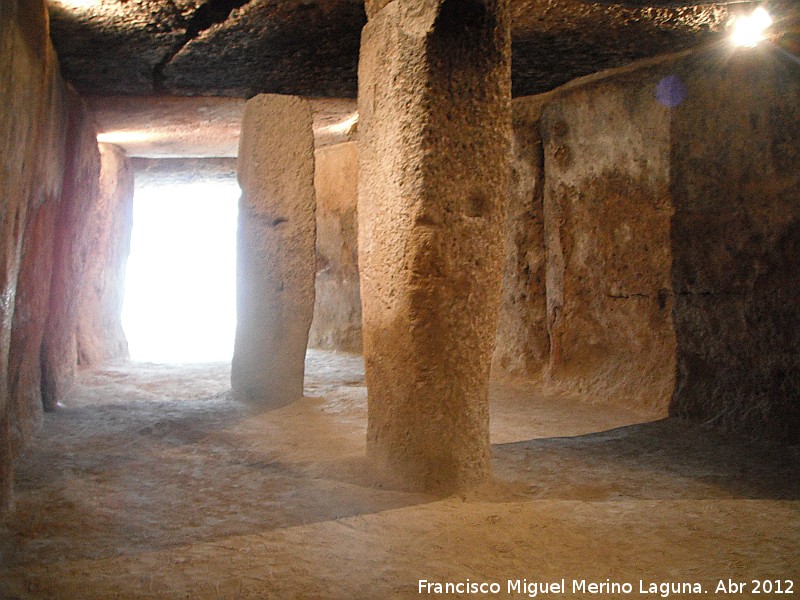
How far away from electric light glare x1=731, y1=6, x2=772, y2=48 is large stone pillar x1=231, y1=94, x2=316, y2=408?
2.80m

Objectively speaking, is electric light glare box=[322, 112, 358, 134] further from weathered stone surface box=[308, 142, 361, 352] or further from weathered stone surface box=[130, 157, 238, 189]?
weathered stone surface box=[130, 157, 238, 189]

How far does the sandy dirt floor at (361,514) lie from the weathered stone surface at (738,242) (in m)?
0.36

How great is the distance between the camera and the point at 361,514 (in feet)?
10.1

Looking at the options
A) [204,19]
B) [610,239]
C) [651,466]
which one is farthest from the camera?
[610,239]

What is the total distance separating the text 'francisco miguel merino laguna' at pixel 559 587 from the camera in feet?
7.78

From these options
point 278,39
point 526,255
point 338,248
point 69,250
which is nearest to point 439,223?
point 278,39

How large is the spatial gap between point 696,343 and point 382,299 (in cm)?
265

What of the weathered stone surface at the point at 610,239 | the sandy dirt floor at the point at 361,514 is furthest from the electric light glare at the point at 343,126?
the sandy dirt floor at the point at 361,514

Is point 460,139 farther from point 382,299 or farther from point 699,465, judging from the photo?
point 699,465

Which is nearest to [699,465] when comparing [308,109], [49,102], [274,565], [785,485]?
[785,485]

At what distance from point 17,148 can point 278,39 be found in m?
1.71

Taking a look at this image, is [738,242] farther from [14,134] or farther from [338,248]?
[338,248]

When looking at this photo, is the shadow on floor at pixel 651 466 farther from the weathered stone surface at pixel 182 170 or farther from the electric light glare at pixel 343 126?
the weathered stone surface at pixel 182 170

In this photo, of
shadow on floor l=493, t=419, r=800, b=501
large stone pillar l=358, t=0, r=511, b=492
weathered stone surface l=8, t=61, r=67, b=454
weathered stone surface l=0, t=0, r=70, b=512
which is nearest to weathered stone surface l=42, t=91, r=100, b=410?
weathered stone surface l=8, t=61, r=67, b=454
